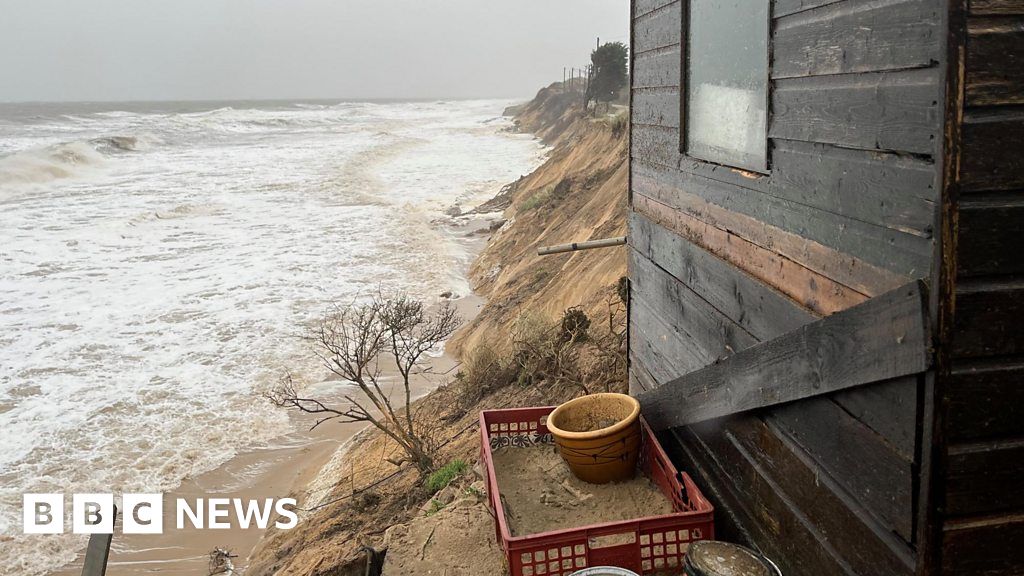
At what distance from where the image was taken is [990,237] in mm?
1915

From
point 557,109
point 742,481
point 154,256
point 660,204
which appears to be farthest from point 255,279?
point 557,109

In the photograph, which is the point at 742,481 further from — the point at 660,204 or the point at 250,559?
the point at 250,559

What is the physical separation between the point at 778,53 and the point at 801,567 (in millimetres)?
2055

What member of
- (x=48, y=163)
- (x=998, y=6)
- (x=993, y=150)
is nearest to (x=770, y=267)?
(x=993, y=150)

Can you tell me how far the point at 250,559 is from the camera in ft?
23.1

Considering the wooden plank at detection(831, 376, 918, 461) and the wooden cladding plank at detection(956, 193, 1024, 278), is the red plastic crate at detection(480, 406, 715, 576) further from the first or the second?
the wooden cladding plank at detection(956, 193, 1024, 278)

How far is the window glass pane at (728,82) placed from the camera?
3.14m

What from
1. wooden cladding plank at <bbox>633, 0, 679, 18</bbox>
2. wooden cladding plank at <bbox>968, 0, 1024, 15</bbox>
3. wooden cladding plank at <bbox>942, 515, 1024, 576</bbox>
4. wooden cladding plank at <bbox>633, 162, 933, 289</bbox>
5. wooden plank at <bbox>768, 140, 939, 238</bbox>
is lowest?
wooden cladding plank at <bbox>942, 515, 1024, 576</bbox>

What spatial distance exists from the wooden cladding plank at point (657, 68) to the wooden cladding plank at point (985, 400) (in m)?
2.61

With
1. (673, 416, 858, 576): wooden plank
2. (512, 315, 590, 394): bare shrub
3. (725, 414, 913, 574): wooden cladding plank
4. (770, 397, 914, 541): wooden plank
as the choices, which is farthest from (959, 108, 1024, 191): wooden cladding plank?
(512, 315, 590, 394): bare shrub

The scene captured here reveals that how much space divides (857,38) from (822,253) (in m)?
0.73

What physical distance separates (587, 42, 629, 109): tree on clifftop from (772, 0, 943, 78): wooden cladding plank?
45.3 meters

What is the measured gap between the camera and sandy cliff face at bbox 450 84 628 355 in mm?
11234

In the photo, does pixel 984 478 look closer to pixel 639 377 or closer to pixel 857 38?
pixel 857 38
